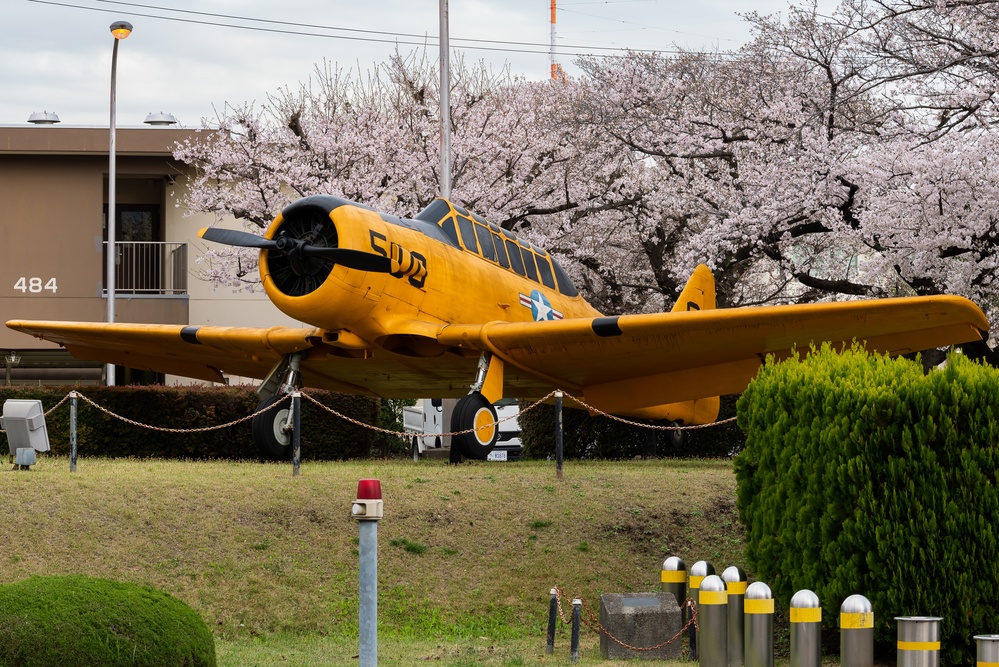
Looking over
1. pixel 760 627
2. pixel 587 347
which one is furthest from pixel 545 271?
pixel 760 627

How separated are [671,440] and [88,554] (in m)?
11.2

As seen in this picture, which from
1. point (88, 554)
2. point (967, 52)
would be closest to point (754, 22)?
point (967, 52)

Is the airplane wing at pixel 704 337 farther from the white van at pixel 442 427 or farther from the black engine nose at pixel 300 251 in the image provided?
the white van at pixel 442 427

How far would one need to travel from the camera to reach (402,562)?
35.6 ft

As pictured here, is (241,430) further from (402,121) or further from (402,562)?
(402,121)

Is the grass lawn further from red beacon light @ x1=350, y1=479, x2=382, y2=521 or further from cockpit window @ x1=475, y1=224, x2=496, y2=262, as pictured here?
cockpit window @ x1=475, y1=224, x2=496, y2=262

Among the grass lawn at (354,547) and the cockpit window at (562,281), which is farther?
the cockpit window at (562,281)

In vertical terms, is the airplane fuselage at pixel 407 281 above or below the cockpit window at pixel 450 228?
below

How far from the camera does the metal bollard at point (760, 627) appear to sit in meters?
7.58

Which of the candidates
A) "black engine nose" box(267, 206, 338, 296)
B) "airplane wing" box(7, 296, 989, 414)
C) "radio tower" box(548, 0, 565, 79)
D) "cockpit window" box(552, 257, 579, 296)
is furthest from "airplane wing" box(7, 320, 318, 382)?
"radio tower" box(548, 0, 565, 79)

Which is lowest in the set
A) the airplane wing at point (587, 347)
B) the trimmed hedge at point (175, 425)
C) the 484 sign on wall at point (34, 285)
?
the trimmed hedge at point (175, 425)

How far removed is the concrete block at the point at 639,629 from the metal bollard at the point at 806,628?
141 cm

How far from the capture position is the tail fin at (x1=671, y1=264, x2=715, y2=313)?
61.6ft

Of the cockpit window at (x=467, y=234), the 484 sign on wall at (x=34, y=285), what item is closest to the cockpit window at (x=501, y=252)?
the cockpit window at (x=467, y=234)
